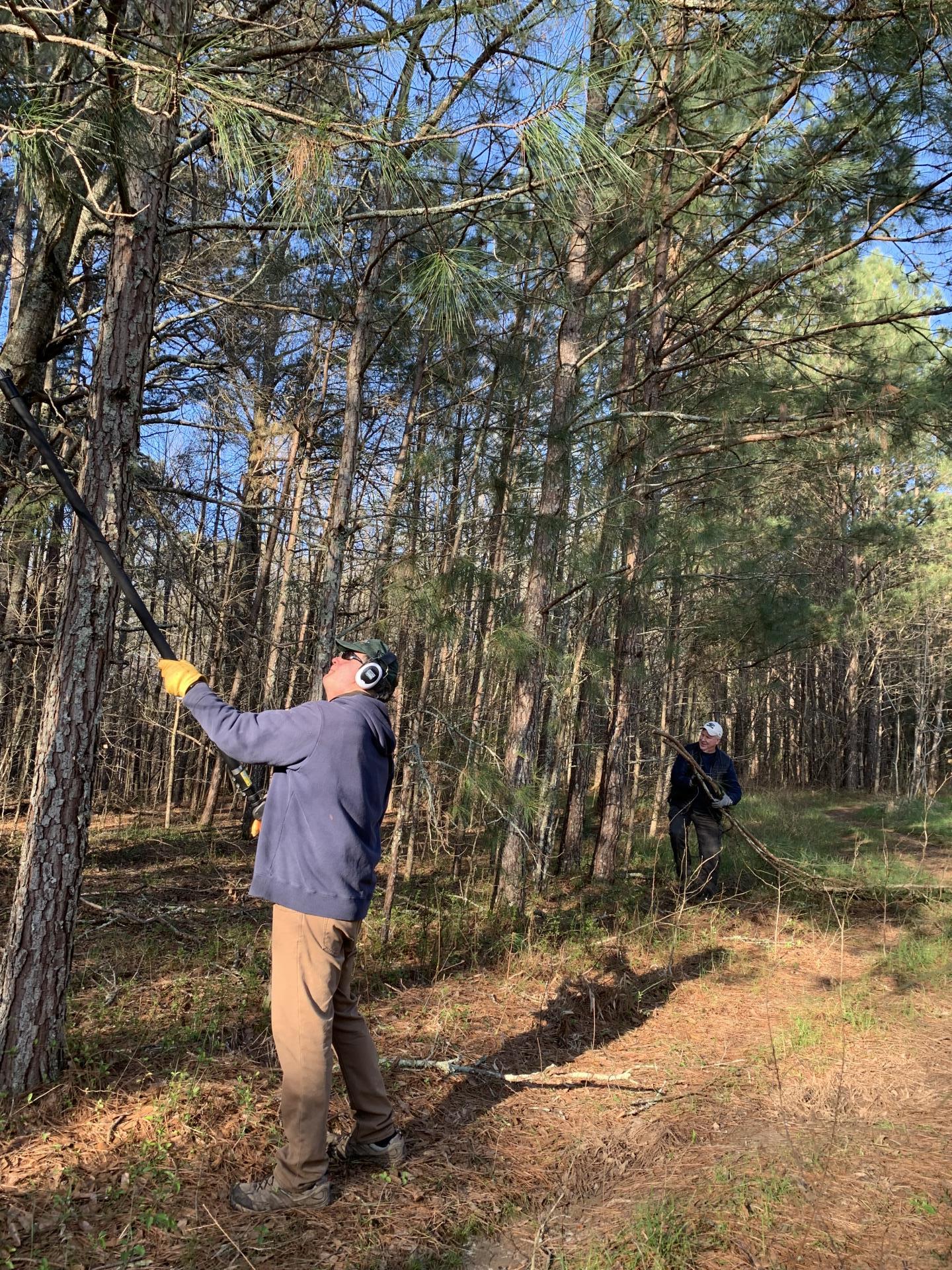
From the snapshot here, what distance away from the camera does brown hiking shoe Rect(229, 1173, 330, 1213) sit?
8.98ft

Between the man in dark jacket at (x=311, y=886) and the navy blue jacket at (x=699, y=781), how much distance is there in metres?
5.06

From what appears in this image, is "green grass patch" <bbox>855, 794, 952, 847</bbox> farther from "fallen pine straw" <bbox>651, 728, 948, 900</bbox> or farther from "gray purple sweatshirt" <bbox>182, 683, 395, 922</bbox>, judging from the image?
"gray purple sweatshirt" <bbox>182, 683, 395, 922</bbox>

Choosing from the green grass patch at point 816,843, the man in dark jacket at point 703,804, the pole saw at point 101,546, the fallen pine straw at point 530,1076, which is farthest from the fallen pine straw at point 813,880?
the pole saw at point 101,546

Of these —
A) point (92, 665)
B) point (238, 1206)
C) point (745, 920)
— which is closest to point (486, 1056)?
point (238, 1206)

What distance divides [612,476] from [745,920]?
420 centimetres

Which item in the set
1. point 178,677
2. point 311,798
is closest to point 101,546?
point 178,677

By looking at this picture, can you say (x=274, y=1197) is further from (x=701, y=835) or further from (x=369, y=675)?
(x=701, y=835)

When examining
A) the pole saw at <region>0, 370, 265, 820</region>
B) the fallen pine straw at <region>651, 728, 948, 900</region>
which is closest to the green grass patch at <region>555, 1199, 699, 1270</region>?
the pole saw at <region>0, 370, 265, 820</region>

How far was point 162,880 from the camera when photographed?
8008 mm

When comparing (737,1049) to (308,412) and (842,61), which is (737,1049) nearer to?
(842,61)

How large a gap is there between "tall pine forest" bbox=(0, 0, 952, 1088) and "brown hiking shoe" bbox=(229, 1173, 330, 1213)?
1.09 m

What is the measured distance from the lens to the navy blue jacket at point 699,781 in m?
7.52

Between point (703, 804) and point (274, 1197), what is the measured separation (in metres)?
5.64

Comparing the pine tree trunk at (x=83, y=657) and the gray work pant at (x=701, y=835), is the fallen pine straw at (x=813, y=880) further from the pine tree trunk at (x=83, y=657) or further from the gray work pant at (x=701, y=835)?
the pine tree trunk at (x=83, y=657)
